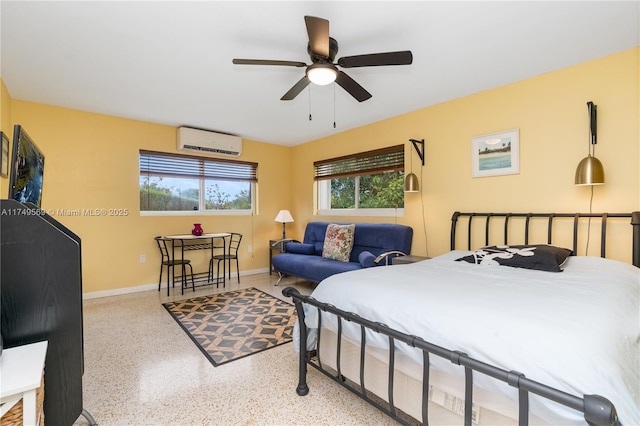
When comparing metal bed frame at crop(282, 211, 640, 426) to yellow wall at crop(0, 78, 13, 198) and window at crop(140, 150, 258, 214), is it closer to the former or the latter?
yellow wall at crop(0, 78, 13, 198)

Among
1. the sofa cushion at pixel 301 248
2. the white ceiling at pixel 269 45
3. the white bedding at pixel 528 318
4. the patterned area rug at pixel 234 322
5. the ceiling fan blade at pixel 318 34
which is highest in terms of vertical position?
the white ceiling at pixel 269 45

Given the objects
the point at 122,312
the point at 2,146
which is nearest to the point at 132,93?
the point at 2,146

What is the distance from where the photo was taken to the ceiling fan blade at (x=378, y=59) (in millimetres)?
1860

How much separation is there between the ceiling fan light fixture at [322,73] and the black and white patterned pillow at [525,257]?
5.62 ft

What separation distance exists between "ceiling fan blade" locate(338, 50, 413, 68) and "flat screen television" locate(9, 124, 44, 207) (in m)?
1.70

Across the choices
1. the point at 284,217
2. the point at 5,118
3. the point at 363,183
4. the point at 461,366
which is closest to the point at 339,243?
the point at 363,183

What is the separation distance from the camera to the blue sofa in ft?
11.6

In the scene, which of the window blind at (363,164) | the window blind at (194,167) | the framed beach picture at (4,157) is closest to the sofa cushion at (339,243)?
the window blind at (363,164)

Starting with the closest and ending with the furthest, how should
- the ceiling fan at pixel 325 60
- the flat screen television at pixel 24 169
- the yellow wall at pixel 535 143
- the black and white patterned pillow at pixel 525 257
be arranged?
1. the flat screen television at pixel 24 169
2. the ceiling fan at pixel 325 60
3. the black and white patterned pillow at pixel 525 257
4. the yellow wall at pixel 535 143

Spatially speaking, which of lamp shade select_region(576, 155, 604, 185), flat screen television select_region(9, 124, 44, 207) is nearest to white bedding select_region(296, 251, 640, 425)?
lamp shade select_region(576, 155, 604, 185)

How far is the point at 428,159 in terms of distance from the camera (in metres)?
3.55

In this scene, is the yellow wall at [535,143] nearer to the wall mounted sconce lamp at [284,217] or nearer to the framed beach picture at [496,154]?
the framed beach picture at [496,154]

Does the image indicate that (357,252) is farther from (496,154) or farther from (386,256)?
(496,154)

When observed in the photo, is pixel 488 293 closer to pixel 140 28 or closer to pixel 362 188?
pixel 140 28
